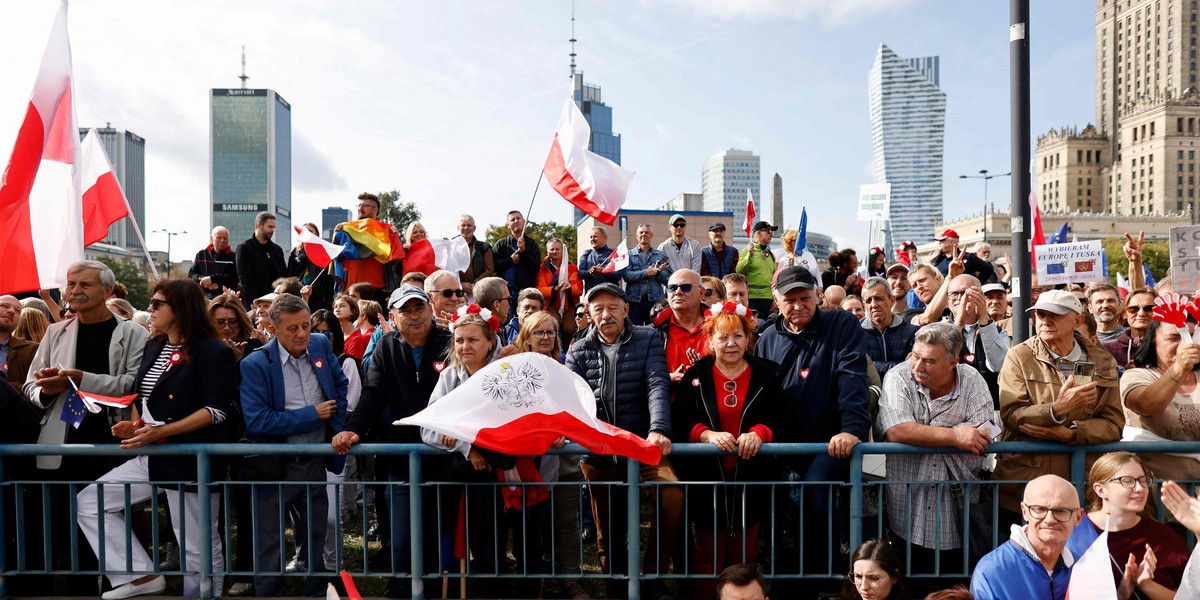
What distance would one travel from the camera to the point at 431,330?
5.48 meters

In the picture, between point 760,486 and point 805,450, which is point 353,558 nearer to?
point 760,486

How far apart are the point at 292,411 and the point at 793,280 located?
316 cm

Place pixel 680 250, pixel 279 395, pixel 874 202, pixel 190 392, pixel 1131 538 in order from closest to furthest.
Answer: pixel 1131 538, pixel 190 392, pixel 279 395, pixel 680 250, pixel 874 202

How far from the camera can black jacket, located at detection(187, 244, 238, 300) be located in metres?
10.8

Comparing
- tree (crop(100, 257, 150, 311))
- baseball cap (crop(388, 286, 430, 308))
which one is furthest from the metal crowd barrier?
tree (crop(100, 257, 150, 311))

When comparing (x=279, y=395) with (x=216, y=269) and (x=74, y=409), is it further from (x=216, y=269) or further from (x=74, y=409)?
(x=216, y=269)

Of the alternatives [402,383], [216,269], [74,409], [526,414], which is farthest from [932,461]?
[216,269]

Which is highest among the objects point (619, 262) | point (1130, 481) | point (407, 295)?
point (619, 262)

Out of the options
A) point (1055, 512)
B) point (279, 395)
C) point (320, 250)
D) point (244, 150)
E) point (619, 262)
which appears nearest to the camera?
point (1055, 512)

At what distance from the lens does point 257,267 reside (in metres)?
10.2

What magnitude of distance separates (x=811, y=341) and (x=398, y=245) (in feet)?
20.0

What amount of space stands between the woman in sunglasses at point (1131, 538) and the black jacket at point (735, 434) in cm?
161

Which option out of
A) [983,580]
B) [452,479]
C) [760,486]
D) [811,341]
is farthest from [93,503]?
[983,580]

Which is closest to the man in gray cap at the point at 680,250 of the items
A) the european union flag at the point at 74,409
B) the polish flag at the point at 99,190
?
the polish flag at the point at 99,190
